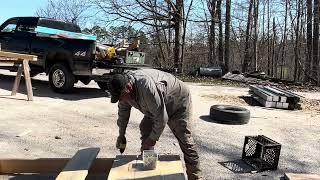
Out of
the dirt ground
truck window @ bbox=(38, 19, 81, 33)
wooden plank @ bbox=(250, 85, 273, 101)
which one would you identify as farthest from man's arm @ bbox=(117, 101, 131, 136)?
truck window @ bbox=(38, 19, 81, 33)

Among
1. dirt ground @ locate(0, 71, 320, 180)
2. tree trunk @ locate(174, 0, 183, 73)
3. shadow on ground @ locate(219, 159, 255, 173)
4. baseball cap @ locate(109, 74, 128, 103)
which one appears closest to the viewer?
baseball cap @ locate(109, 74, 128, 103)

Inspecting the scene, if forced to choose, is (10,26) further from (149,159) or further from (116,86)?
(116,86)

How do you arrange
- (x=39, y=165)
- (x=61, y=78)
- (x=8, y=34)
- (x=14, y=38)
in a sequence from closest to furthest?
(x=39, y=165), (x=61, y=78), (x=14, y=38), (x=8, y=34)

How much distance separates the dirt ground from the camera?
630 cm

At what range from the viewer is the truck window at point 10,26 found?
12773 millimetres

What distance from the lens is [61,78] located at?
444 inches

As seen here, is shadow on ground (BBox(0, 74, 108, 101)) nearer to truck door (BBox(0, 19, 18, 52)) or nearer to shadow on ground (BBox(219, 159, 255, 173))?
truck door (BBox(0, 19, 18, 52))

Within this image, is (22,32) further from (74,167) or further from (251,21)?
(251,21)

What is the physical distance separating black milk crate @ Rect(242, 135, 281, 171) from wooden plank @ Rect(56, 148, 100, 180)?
236 centimetres

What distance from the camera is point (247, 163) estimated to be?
20.5 feet

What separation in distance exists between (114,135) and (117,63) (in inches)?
145

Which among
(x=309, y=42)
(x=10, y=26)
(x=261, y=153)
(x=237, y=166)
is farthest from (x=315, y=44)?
(x=237, y=166)

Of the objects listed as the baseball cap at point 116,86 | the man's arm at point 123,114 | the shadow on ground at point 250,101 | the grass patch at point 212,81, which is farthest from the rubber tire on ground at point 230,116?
the grass patch at point 212,81

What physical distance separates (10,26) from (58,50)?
251 centimetres
